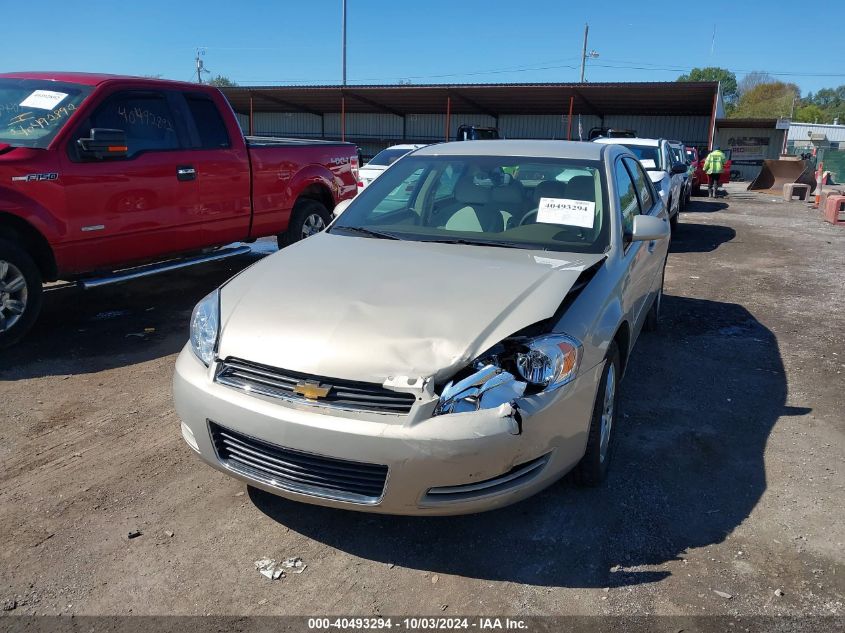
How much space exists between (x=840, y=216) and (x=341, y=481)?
16421 millimetres

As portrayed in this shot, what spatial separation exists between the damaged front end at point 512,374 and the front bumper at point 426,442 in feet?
0.12

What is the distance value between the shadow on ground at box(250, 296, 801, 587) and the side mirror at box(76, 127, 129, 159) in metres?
3.44

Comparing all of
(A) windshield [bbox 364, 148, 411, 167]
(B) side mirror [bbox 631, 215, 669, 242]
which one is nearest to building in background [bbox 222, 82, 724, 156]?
(A) windshield [bbox 364, 148, 411, 167]

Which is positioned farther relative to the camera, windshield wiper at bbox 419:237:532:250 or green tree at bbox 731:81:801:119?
green tree at bbox 731:81:801:119

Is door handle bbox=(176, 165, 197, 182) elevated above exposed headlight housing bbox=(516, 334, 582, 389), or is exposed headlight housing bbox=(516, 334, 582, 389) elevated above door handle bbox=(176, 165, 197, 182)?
door handle bbox=(176, 165, 197, 182)

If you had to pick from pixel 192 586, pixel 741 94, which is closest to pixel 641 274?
pixel 192 586

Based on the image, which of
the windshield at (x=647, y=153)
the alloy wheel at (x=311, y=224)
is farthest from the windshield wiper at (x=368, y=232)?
the windshield at (x=647, y=153)

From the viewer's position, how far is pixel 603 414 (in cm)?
321

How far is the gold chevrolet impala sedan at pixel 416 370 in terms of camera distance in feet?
8.27

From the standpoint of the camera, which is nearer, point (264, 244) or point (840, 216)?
point (264, 244)

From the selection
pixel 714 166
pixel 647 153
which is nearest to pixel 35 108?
pixel 647 153

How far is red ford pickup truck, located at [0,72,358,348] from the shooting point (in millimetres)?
5051

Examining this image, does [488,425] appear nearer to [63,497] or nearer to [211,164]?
[63,497]

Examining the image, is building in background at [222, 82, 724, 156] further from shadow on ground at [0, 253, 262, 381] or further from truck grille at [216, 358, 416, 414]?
truck grille at [216, 358, 416, 414]
